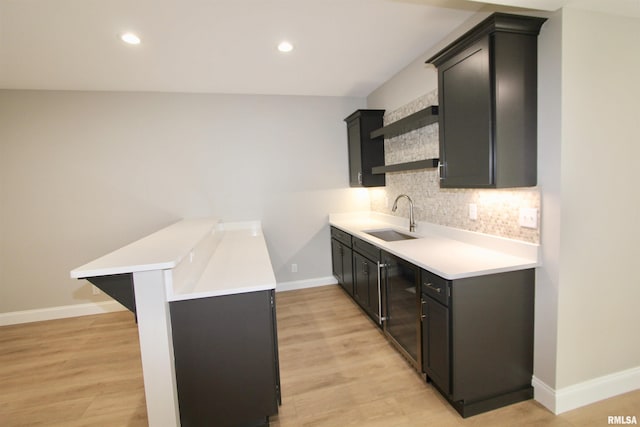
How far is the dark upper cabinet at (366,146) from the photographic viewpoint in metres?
3.69

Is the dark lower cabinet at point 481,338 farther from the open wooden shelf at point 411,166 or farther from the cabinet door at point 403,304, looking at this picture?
the open wooden shelf at point 411,166

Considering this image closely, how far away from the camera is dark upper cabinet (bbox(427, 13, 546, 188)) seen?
1.74m

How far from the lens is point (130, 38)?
2354mm

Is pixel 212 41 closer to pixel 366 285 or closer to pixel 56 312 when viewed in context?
pixel 366 285

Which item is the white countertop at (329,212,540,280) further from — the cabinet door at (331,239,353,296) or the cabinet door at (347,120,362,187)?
the cabinet door at (347,120,362,187)

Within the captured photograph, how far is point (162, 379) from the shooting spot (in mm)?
1591

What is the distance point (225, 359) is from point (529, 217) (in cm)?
206

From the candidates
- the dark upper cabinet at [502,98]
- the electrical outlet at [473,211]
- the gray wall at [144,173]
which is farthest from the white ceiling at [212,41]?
the electrical outlet at [473,211]

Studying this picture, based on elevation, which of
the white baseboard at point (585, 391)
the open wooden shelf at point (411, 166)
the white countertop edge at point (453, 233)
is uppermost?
the open wooden shelf at point (411, 166)

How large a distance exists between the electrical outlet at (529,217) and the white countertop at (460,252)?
0.12 m

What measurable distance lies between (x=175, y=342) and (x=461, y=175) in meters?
2.09

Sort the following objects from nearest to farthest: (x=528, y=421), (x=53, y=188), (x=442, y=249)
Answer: (x=528, y=421) < (x=442, y=249) < (x=53, y=188)

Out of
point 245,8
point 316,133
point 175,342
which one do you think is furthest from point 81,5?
point 316,133

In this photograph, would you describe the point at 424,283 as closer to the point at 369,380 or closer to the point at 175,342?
the point at 369,380
